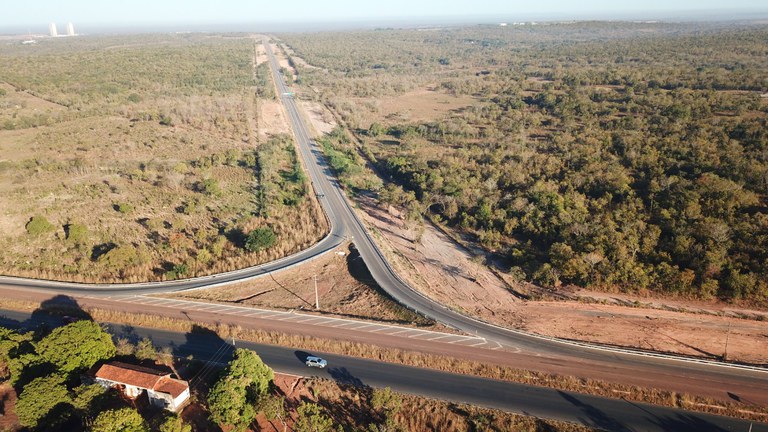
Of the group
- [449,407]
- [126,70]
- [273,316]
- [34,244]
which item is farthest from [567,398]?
[126,70]

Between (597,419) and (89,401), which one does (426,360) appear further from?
(89,401)

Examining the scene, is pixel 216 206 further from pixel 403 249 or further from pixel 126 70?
pixel 126 70

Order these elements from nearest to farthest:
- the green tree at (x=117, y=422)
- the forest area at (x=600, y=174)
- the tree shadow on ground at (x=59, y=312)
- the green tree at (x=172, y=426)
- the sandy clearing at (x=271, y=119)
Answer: the green tree at (x=117, y=422), the green tree at (x=172, y=426), the tree shadow on ground at (x=59, y=312), the forest area at (x=600, y=174), the sandy clearing at (x=271, y=119)

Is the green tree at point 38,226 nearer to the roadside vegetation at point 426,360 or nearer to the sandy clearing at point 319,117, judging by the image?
the roadside vegetation at point 426,360

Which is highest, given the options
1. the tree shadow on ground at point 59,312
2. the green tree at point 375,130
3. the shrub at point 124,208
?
the green tree at point 375,130

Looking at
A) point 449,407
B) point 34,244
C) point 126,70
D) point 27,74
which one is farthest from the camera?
point 126,70

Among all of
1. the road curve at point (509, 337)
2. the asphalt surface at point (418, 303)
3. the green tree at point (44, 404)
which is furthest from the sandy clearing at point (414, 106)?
the green tree at point (44, 404)
